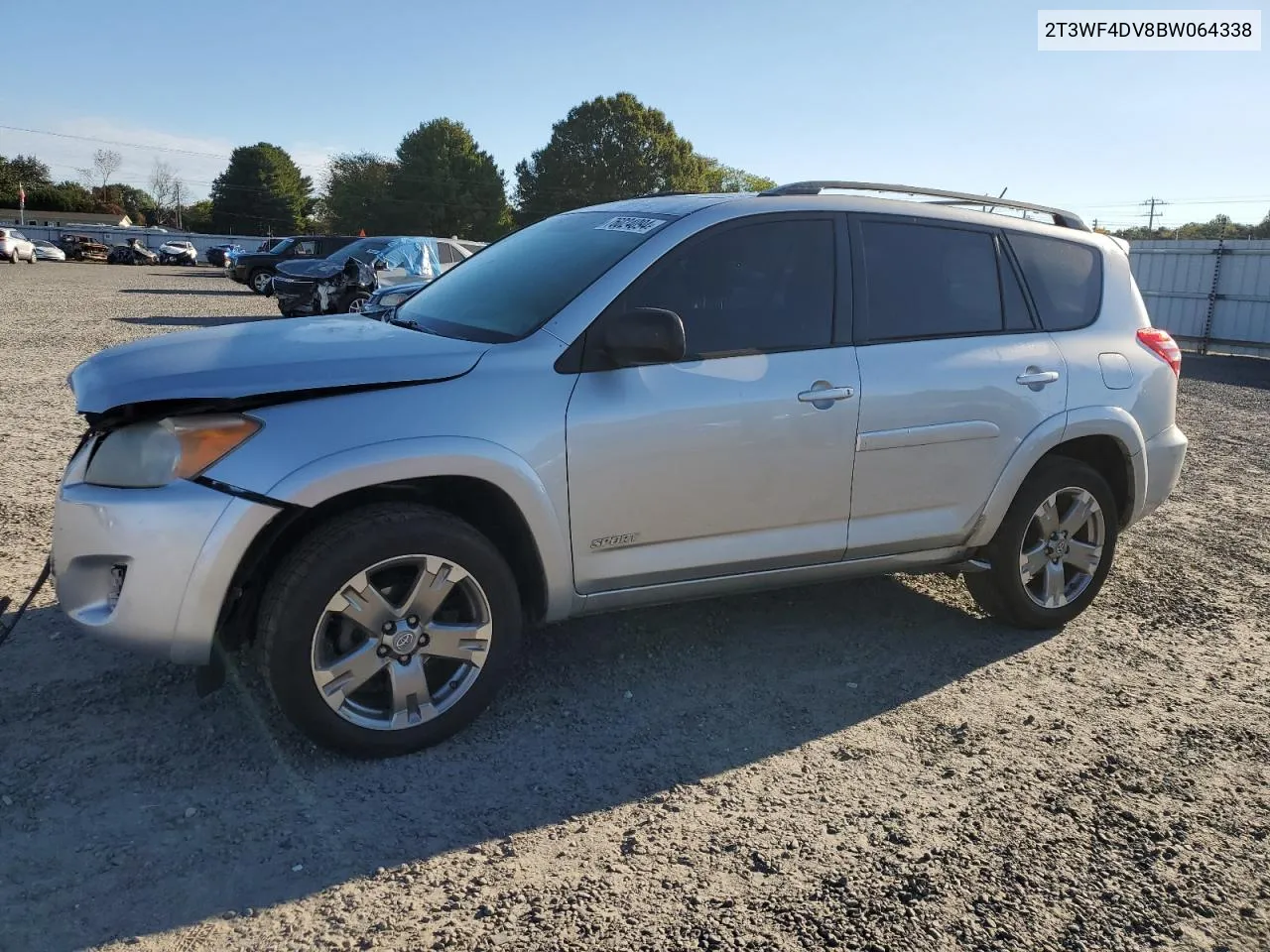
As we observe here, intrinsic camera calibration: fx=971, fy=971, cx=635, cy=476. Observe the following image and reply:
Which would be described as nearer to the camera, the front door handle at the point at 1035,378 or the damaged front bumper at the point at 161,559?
the damaged front bumper at the point at 161,559

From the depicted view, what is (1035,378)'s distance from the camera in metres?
4.23

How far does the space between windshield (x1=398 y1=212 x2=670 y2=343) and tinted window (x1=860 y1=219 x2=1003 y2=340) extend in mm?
949

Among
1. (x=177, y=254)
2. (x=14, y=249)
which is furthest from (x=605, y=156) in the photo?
(x=14, y=249)

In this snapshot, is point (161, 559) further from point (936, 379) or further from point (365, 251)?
point (365, 251)

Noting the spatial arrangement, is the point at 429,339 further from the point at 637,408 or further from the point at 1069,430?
the point at 1069,430

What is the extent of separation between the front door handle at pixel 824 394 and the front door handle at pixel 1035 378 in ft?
3.03

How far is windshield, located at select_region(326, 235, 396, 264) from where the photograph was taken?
16609 mm

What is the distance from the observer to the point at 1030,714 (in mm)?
3766

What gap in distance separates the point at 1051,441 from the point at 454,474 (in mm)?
2680

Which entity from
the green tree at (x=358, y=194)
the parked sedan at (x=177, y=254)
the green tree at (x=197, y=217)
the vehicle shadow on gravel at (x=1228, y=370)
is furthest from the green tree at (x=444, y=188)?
the vehicle shadow on gravel at (x=1228, y=370)

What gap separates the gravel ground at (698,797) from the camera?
2.53 m

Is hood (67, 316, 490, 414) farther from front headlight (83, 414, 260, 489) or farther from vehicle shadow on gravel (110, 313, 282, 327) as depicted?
vehicle shadow on gravel (110, 313, 282, 327)

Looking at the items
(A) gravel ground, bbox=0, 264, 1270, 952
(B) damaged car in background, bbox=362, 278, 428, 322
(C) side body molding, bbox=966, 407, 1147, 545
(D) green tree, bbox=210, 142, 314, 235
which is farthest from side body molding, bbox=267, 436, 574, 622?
(D) green tree, bbox=210, 142, 314, 235

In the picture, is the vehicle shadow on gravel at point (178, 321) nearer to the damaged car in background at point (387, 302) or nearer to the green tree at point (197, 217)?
the damaged car in background at point (387, 302)
